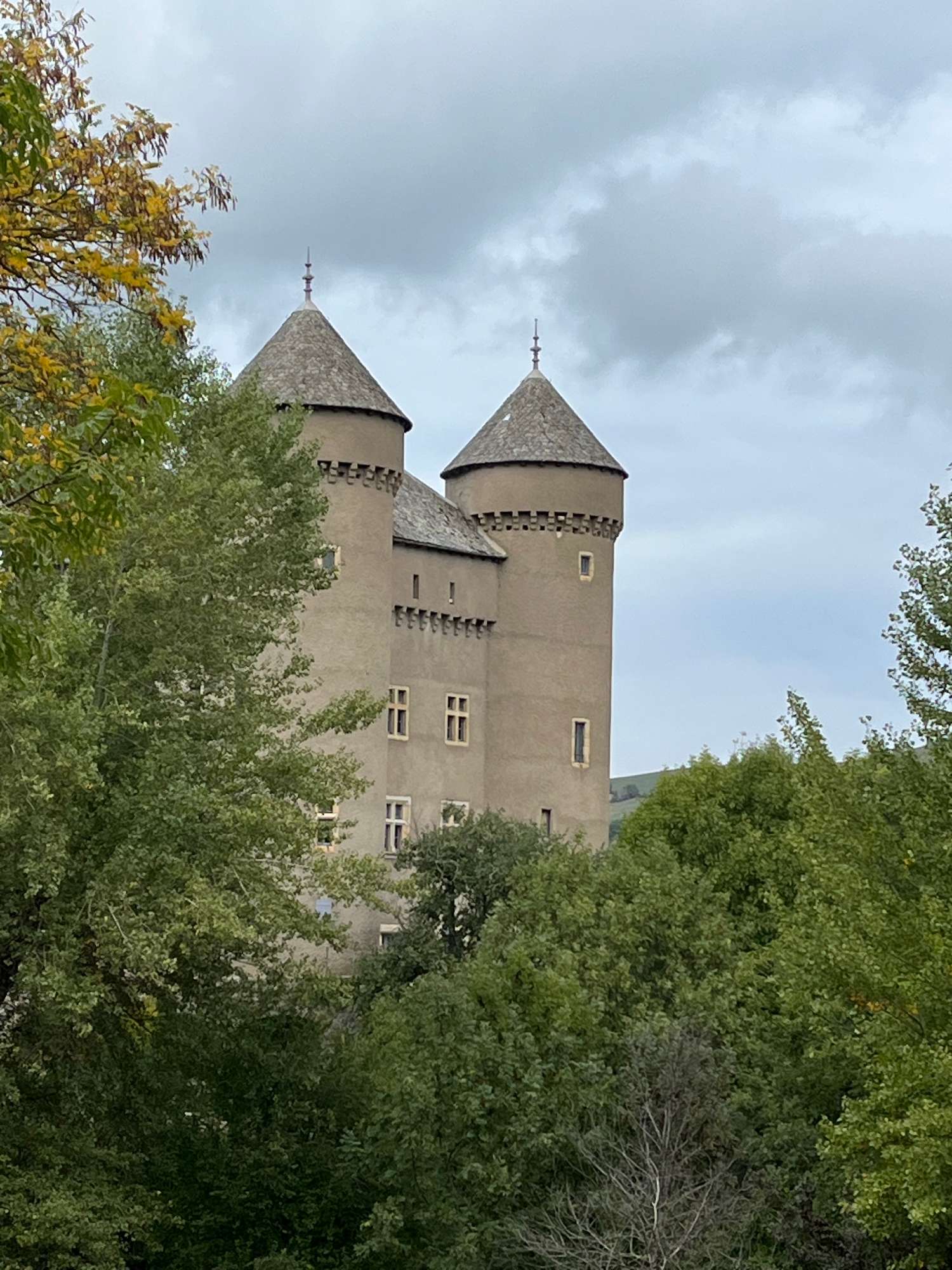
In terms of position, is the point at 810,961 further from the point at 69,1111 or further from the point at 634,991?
the point at 69,1111

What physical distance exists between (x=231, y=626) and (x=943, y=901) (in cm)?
842

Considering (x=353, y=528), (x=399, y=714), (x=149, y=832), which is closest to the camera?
(x=149, y=832)

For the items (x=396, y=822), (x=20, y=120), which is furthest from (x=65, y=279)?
(x=396, y=822)

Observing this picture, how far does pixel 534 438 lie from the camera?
5722cm

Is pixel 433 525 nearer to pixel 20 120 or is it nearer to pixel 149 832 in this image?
pixel 149 832

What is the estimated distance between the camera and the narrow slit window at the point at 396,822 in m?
51.7

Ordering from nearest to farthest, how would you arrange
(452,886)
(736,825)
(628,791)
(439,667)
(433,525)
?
(736,825) → (452,886) → (439,667) → (433,525) → (628,791)

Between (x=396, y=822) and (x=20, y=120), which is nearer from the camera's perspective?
(x=20, y=120)

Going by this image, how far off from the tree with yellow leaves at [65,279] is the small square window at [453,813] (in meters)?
36.4

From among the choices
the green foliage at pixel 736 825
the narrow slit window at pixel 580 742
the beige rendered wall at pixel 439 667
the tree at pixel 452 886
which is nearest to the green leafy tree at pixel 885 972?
the green foliage at pixel 736 825

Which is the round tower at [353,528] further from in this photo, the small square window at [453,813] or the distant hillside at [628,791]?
the distant hillside at [628,791]

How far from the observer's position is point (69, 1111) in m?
20.8

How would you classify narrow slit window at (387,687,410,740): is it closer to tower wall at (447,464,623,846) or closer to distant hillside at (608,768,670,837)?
tower wall at (447,464,623,846)

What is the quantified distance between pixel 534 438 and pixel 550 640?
623cm
